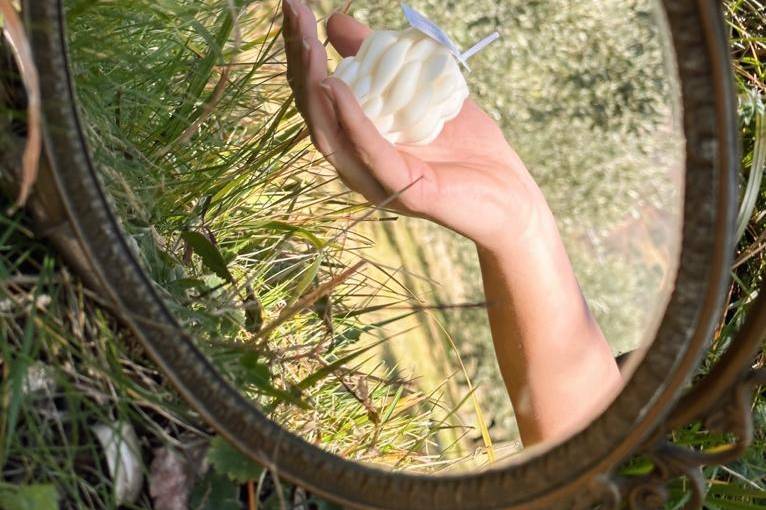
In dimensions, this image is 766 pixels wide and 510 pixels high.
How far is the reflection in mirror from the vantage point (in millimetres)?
447

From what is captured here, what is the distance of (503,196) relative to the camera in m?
0.51

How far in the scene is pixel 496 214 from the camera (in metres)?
0.50

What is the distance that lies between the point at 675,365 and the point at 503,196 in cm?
19

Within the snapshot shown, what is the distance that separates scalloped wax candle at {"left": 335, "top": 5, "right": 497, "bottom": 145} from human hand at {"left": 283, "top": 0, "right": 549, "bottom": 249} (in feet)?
0.07

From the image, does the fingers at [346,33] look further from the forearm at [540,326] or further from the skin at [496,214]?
the forearm at [540,326]

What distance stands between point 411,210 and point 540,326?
3.8 inches

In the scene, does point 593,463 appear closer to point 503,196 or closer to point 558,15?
point 503,196

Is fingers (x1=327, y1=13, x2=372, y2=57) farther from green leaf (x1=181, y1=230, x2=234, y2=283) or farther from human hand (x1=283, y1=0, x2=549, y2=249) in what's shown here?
green leaf (x1=181, y1=230, x2=234, y2=283)

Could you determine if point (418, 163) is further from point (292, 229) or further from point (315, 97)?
point (292, 229)

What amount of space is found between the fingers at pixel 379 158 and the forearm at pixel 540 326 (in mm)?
54

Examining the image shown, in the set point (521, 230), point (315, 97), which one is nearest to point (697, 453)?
point (521, 230)

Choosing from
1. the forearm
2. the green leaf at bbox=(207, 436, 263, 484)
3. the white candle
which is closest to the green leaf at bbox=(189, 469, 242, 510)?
the green leaf at bbox=(207, 436, 263, 484)

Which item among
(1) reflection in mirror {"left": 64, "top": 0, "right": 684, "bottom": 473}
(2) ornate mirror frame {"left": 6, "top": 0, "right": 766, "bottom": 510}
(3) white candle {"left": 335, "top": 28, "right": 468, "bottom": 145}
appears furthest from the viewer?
(3) white candle {"left": 335, "top": 28, "right": 468, "bottom": 145}

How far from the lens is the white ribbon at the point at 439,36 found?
565 mm
